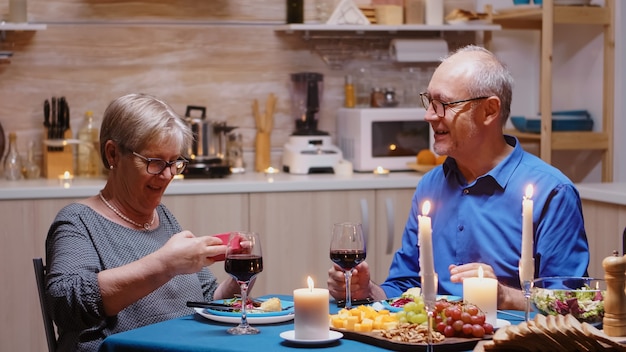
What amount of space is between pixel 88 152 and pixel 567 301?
10.6 ft

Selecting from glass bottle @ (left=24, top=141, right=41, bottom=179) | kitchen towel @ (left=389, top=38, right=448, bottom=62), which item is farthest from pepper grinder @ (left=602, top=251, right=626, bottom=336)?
glass bottle @ (left=24, top=141, right=41, bottom=179)

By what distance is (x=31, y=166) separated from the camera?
4.57 meters

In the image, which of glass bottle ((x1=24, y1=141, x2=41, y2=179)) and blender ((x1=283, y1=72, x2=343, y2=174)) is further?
blender ((x1=283, y1=72, x2=343, y2=174))

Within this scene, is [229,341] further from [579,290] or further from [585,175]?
[585,175]

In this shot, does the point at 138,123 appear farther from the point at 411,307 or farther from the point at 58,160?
the point at 58,160

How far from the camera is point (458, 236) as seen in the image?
276 centimetres

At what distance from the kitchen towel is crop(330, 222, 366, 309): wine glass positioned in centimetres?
278

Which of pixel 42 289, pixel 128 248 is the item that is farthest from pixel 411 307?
pixel 42 289

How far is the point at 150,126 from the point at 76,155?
2.29 meters

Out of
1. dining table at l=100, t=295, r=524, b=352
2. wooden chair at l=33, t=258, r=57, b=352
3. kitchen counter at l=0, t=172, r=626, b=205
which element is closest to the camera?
dining table at l=100, t=295, r=524, b=352

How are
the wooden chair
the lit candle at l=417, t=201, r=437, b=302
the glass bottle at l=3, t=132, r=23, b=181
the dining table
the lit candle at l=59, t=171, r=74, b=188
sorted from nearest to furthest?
the lit candle at l=417, t=201, r=437, b=302
the dining table
the wooden chair
the lit candle at l=59, t=171, r=74, b=188
the glass bottle at l=3, t=132, r=23, b=181

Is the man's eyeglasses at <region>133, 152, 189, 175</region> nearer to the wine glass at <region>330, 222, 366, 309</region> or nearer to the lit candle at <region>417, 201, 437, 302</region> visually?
the wine glass at <region>330, 222, 366, 309</region>

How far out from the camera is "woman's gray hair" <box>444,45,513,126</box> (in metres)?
2.78

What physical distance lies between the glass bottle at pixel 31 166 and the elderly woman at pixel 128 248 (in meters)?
1.93
